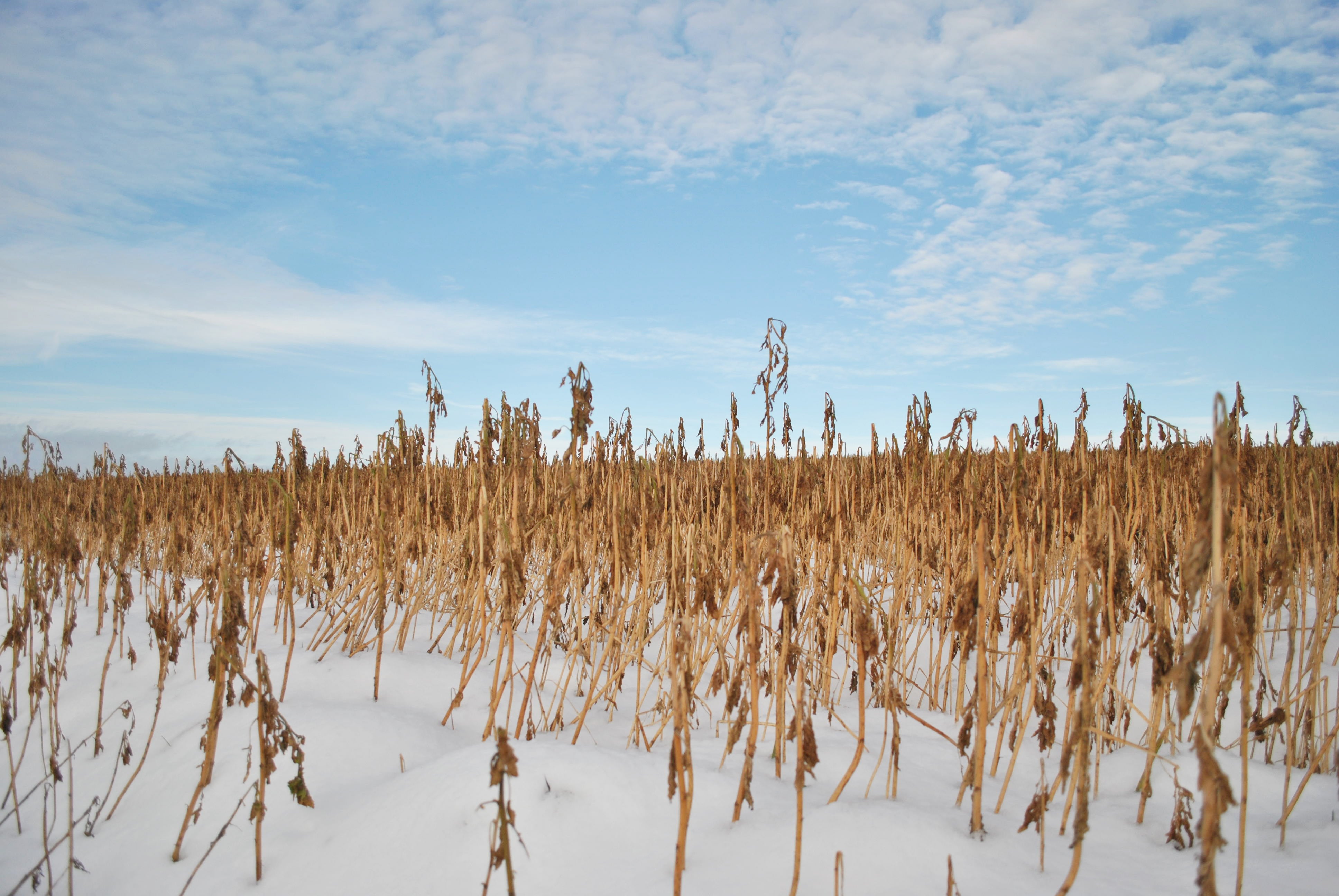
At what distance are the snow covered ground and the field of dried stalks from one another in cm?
1

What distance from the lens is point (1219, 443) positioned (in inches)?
39.1

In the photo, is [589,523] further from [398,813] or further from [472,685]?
[398,813]

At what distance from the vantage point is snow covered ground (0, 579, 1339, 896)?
157cm

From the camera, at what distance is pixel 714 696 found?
116 inches

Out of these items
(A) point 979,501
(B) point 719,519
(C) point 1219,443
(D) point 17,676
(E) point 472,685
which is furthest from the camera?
(D) point 17,676

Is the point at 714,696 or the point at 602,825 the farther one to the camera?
the point at 714,696

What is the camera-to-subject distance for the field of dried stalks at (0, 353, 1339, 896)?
1.57 meters

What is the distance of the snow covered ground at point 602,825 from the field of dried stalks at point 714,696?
11 mm

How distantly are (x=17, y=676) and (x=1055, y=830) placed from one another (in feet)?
16.4

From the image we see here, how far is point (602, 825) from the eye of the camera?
179cm

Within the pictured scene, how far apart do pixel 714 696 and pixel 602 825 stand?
3.99 ft

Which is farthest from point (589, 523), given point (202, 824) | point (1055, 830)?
point (1055, 830)

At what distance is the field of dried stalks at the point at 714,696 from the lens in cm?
157

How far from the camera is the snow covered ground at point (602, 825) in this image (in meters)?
1.57
